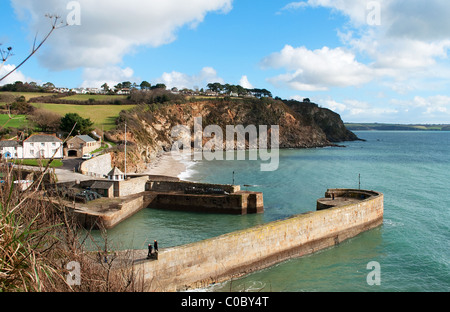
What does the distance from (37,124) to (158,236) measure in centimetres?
4617

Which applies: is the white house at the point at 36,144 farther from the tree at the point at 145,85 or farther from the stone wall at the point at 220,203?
the tree at the point at 145,85

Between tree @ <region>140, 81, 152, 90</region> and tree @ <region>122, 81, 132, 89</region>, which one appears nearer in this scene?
tree @ <region>140, 81, 152, 90</region>

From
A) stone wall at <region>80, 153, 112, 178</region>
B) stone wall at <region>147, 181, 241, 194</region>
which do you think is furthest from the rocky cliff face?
stone wall at <region>147, 181, 241, 194</region>

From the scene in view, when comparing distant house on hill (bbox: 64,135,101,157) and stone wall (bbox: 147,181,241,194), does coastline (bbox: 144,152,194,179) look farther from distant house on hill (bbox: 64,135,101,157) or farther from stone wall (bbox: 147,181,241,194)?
stone wall (bbox: 147,181,241,194)

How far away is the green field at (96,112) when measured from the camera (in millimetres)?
73000

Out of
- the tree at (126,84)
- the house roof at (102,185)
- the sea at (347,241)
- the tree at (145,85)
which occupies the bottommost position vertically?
the sea at (347,241)

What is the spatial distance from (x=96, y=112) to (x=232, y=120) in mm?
53453

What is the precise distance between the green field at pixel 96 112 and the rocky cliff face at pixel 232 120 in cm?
263

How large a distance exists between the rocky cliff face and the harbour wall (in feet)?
149

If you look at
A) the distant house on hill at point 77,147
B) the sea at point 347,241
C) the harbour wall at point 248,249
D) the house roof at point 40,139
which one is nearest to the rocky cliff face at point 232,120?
the distant house on hill at point 77,147

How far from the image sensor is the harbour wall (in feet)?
53.5
